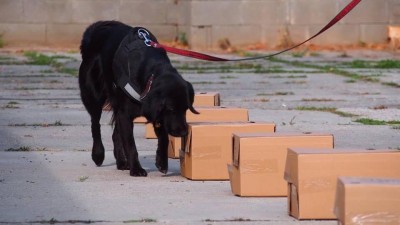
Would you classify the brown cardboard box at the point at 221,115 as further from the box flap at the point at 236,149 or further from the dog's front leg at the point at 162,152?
the box flap at the point at 236,149

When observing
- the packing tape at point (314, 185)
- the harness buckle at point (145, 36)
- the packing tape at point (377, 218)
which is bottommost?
the packing tape at point (314, 185)

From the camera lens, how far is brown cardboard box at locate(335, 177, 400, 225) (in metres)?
5.30

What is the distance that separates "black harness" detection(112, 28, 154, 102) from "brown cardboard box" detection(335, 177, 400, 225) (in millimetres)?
2939

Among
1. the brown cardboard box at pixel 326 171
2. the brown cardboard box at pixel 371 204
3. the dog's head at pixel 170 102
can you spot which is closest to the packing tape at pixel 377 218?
the brown cardboard box at pixel 371 204

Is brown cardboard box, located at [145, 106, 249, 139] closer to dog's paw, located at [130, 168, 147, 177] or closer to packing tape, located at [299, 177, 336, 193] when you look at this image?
dog's paw, located at [130, 168, 147, 177]

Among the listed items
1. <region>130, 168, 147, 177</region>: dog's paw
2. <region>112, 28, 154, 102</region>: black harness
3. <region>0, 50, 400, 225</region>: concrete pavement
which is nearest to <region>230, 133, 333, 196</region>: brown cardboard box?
<region>0, 50, 400, 225</region>: concrete pavement

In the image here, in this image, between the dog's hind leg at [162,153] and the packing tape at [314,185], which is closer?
the packing tape at [314,185]

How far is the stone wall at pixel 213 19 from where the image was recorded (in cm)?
A: 2561

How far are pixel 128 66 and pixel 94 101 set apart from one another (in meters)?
0.86

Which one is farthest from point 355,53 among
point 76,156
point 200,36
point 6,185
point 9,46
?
point 6,185

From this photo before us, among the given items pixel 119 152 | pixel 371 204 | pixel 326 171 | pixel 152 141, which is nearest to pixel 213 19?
pixel 152 141

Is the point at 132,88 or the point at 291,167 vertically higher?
the point at 132,88

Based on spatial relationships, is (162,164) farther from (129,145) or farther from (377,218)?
(377,218)

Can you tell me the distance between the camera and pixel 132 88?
8.16m
